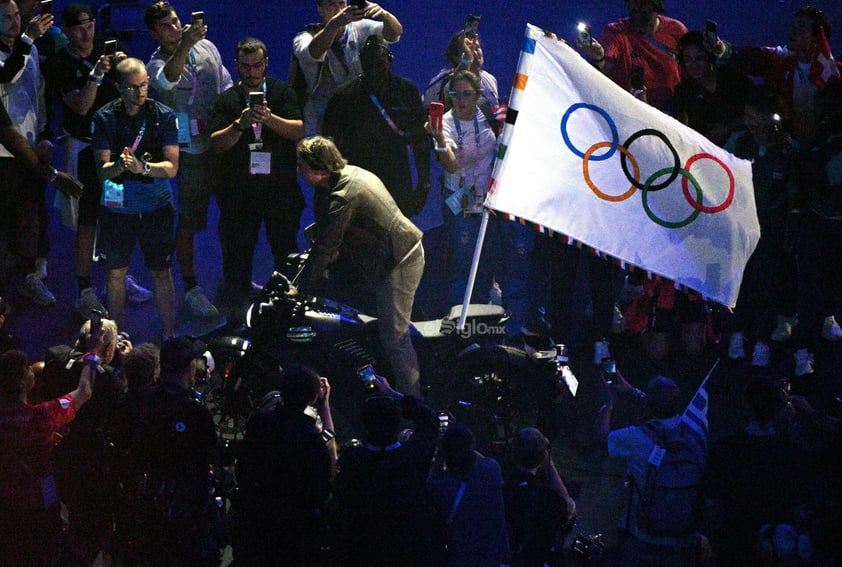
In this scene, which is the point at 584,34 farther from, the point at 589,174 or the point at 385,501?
the point at 385,501

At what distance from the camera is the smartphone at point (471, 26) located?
9836 millimetres

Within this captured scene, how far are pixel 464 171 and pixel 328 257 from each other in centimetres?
199

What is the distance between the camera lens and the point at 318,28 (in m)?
10.5

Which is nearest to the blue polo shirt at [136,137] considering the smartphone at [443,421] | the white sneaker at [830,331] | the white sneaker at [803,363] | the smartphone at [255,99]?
the smartphone at [255,99]

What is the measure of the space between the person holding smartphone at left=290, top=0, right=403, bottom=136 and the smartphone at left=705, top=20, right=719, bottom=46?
2.45 m

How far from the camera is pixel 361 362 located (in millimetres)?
8992

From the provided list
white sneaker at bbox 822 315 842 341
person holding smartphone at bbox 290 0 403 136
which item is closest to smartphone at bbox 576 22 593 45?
person holding smartphone at bbox 290 0 403 136

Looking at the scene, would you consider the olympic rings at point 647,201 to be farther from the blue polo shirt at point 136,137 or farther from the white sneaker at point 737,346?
the blue polo shirt at point 136,137

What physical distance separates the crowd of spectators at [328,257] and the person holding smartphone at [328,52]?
0.02 metres

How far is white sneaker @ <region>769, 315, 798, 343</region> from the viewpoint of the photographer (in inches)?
399

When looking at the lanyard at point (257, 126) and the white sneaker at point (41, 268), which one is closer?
→ the lanyard at point (257, 126)

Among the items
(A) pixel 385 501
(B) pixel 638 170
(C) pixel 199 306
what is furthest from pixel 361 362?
(A) pixel 385 501

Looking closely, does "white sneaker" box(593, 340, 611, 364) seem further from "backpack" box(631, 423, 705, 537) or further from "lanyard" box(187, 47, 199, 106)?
"lanyard" box(187, 47, 199, 106)

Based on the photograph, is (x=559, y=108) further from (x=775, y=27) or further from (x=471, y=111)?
(x=775, y=27)
